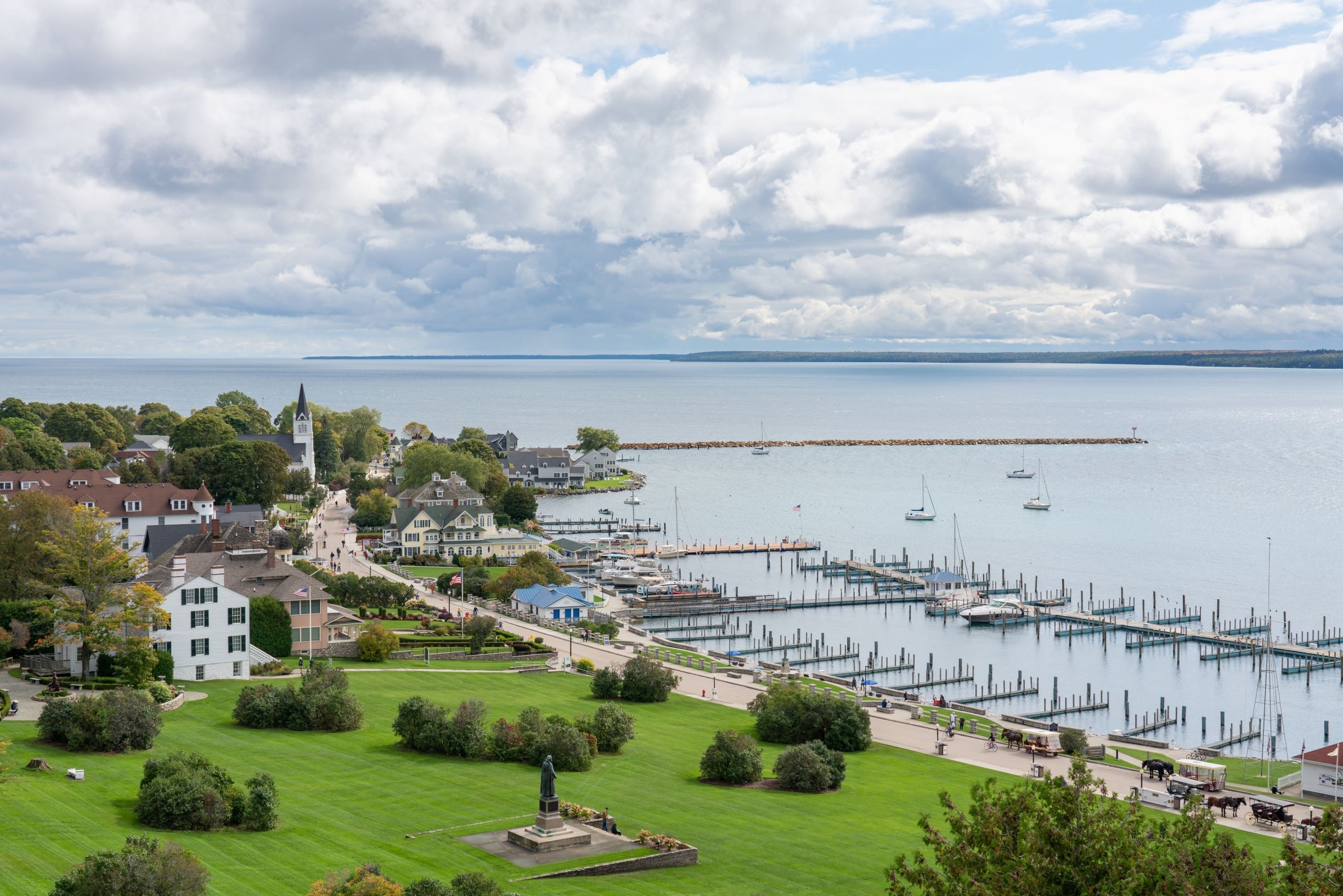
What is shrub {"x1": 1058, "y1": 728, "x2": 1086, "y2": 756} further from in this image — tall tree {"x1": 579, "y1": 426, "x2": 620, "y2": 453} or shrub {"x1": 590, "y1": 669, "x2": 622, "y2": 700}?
tall tree {"x1": 579, "y1": 426, "x2": 620, "y2": 453}

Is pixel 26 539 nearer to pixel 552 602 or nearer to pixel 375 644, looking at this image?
pixel 375 644

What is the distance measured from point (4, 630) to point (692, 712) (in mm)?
30643

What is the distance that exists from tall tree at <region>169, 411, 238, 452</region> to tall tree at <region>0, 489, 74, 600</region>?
70.9m

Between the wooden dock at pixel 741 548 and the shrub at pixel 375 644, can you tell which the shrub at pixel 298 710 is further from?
the wooden dock at pixel 741 548

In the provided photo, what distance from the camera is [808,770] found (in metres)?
44.4

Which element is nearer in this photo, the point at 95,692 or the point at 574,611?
the point at 95,692

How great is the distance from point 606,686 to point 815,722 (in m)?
11.4

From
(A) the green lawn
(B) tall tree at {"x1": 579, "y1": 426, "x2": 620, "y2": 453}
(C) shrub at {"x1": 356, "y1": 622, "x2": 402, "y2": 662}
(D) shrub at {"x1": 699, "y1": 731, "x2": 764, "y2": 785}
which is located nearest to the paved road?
(A) the green lawn

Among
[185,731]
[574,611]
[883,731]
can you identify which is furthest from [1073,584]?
[185,731]

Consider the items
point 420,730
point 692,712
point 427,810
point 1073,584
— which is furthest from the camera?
point 1073,584

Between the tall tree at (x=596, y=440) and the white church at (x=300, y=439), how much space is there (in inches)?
2033

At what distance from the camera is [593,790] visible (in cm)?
4203

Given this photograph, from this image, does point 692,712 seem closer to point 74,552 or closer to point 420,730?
point 420,730

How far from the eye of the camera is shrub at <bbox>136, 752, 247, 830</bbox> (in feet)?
114
